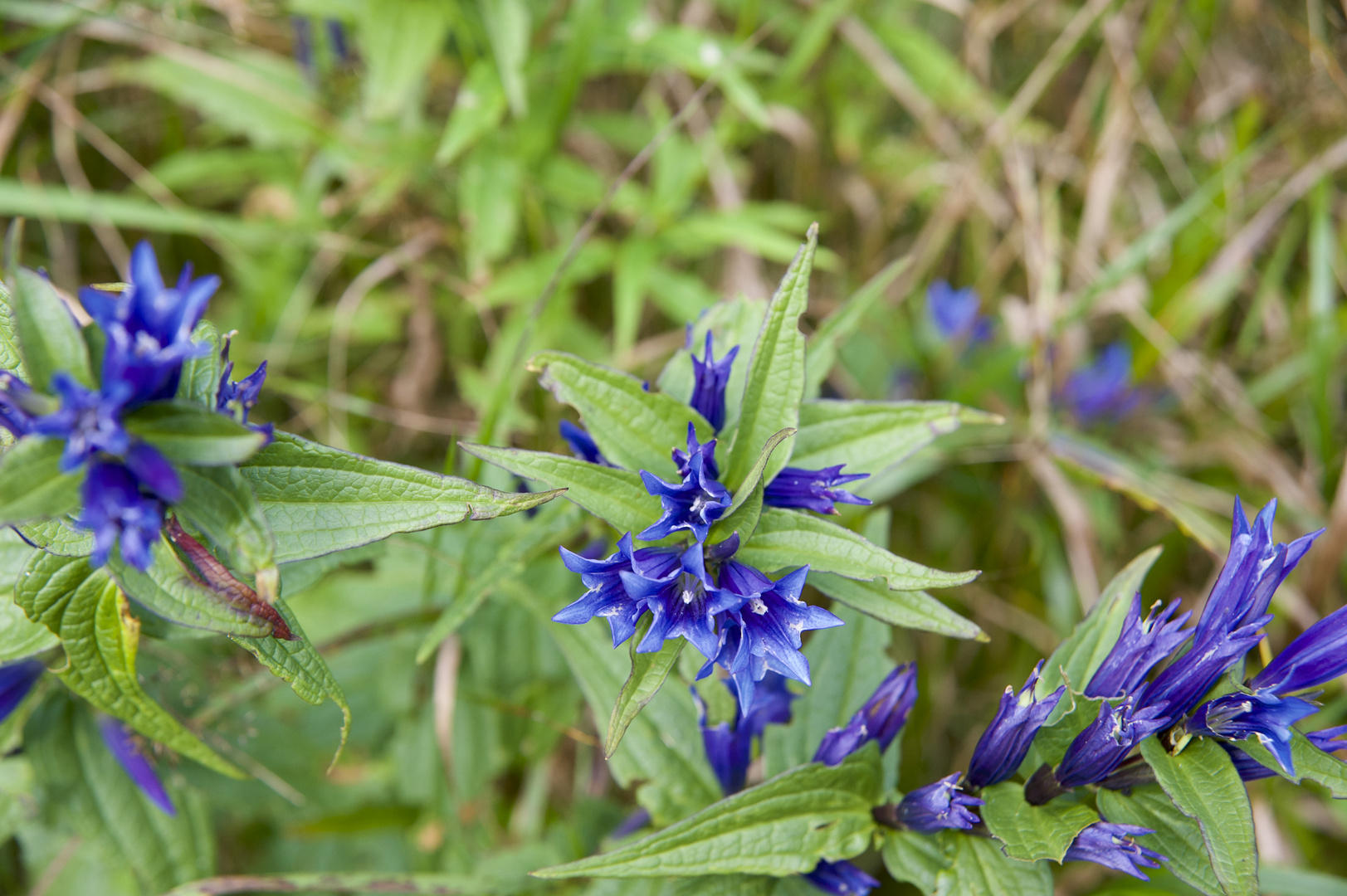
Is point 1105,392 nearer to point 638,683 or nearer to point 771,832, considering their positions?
point 771,832

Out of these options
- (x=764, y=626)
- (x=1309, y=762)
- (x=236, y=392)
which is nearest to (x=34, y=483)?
(x=236, y=392)

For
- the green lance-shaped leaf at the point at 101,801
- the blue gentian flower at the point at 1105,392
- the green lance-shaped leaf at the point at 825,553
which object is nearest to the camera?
the green lance-shaped leaf at the point at 825,553

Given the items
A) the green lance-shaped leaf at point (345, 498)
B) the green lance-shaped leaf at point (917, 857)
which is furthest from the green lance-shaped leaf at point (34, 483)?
the green lance-shaped leaf at point (917, 857)

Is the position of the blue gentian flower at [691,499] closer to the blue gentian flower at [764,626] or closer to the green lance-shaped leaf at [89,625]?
the blue gentian flower at [764,626]

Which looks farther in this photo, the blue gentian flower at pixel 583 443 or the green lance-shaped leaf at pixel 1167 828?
the blue gentian flower at pixel 583 443

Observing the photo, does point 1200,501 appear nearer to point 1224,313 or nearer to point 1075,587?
point 1075,587

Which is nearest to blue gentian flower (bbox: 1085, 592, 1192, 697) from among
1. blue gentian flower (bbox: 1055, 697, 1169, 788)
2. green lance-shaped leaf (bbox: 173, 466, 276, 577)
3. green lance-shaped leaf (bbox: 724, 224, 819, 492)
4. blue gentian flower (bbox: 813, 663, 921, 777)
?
blue gentian flower (bbox: 1055, 697, 1169, 788)
